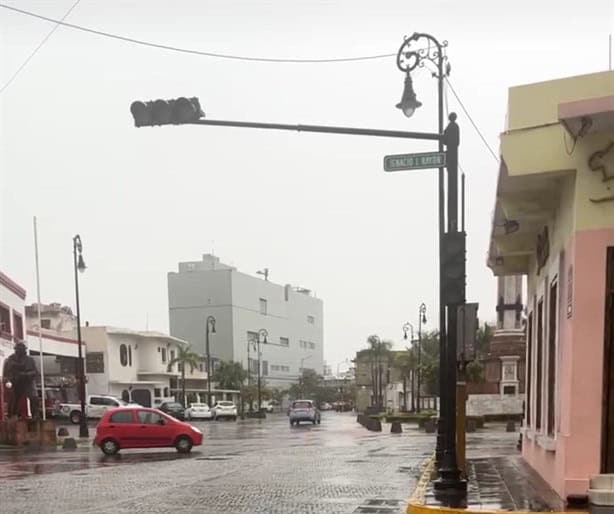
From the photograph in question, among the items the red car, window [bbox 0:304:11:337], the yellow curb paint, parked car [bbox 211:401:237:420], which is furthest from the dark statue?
parked car [bbox 211:401:237:420]

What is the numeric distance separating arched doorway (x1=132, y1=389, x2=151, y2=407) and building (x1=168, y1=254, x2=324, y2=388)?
39197mm

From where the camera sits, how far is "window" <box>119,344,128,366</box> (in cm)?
7062

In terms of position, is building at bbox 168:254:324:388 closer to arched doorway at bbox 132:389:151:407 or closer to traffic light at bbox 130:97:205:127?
arched doorway at bbox 132:389:151:407

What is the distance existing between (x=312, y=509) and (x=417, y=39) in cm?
1022

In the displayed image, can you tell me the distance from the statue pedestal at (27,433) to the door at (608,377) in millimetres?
26553

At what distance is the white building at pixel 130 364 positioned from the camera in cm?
6788

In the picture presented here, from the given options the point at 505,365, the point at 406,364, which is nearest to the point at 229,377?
the point at 406,364

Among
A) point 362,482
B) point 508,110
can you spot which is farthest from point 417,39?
point 362,482

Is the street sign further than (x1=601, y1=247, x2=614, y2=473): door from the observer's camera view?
Yes

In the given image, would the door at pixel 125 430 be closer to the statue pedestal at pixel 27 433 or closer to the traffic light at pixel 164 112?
the statue pedestal at pixel 27 433

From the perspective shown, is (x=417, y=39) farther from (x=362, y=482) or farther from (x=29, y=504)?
(x=29, y=504)

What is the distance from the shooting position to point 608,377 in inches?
420

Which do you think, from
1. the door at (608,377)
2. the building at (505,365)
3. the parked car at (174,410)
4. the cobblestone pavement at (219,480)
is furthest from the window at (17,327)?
the door at (608,377)

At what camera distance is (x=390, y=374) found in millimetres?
103188
